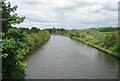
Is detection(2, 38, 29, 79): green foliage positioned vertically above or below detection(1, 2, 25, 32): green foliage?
below

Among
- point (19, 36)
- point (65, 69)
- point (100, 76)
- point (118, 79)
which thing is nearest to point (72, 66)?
point (65, 69)

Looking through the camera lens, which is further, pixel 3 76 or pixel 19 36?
pixel 19 36

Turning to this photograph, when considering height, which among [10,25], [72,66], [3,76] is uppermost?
[10,25]

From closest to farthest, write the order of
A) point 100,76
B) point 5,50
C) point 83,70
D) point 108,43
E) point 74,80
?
1. point 5,50
2. point 74,80
3. point 100,76
4. point 83,70
5. point 108,43

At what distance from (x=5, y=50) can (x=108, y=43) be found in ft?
151

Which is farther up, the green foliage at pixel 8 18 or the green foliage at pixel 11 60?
the green foliage at pixel 8 18

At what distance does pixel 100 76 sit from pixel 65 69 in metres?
5.85

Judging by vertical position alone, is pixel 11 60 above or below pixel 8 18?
below

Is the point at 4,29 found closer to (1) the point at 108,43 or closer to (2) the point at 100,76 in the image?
(2) the point at 100,76

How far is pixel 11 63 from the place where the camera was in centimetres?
1953

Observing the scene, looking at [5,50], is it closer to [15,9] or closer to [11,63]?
[11,63]

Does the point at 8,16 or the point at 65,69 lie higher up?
the point at 8,16

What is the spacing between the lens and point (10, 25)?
2012 centimetres

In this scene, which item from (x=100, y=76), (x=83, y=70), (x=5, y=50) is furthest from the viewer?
(x=83, y=70)
